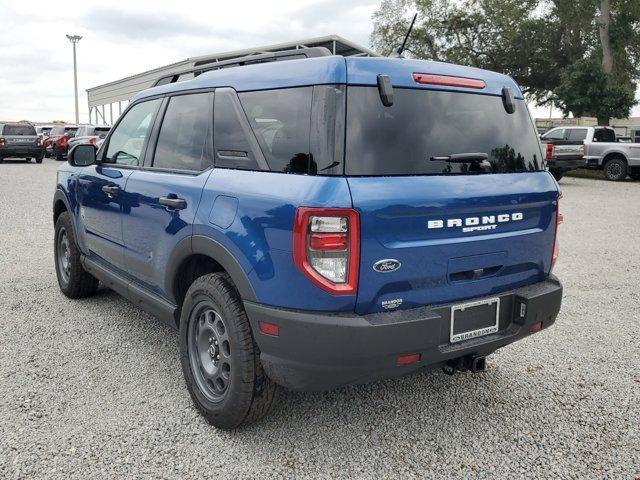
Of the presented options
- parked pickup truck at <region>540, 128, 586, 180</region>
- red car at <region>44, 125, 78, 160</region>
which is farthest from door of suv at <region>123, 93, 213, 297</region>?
red car at <region>44, 125, 78, 160</region>

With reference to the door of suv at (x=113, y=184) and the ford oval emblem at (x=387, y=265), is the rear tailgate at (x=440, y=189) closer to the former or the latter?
the ford oval emblem at (x=387, y=265)

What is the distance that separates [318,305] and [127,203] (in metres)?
1.96

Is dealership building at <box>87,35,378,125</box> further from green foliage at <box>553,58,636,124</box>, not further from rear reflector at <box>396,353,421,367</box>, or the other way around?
green foliage at <box>553,58,636,124</box>

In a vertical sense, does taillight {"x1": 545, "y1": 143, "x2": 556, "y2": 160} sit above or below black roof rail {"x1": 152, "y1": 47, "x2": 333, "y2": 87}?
below

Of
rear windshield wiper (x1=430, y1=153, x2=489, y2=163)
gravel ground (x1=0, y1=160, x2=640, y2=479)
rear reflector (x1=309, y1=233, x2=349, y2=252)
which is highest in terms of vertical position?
rear windshield wiper (x1=430, y1=153, x2=489, y2=163)

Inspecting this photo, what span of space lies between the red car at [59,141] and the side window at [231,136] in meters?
26.5

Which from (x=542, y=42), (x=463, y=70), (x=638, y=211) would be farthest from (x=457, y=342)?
(x=542, y=42)

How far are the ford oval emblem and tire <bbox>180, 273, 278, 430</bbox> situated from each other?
0.73 m

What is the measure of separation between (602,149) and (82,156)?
1927cm

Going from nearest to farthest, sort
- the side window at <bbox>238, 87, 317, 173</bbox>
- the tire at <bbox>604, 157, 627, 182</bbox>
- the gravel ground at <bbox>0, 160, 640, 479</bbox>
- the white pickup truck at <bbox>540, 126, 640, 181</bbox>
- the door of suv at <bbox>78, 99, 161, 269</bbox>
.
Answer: the side window at <bbox>238, 87, 317, 173</bbox>, the gravel ground at <bbox>0, 160, 640, 479</bbox>, the door of suv at <bbox>78, 99, 161, 269</bbox>, the white pickup truck at <bbox>540, 126, 640, 181</bbox>, the tire at <bbox>604, 157, 627, 182</bbox>

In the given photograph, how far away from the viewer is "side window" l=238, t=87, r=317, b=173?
8.73 ft

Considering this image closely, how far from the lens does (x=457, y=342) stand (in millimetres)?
2830

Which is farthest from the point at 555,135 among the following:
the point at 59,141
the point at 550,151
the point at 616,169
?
the point at 59,141

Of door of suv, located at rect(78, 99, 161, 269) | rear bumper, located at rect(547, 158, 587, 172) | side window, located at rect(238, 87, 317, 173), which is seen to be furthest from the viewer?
rear bumper, located at rect(547, 158, 587, 172)
